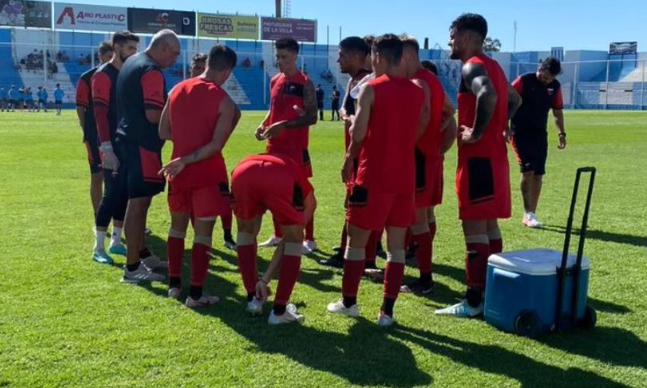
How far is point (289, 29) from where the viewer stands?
67812mm

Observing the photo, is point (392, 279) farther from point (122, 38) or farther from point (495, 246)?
point (122, 38)

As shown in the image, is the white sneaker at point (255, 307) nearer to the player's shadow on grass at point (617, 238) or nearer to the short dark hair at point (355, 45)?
the short dark hair at point (355, 45)

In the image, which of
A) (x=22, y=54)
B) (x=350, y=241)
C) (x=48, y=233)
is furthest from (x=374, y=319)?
(x=22, y=54)

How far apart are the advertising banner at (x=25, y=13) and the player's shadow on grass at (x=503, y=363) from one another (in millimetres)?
59994

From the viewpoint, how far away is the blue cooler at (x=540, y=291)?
180 inches

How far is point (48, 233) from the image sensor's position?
777cm

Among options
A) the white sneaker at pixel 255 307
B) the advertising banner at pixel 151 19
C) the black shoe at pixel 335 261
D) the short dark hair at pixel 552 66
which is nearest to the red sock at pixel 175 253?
the white sneaker at pixel 255 307

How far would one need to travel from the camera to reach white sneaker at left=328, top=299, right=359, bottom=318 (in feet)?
16.5

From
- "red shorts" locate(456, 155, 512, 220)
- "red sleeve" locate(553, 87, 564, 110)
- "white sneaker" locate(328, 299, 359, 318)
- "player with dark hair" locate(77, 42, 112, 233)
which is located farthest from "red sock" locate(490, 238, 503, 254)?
"player with dark hair" locate(77, 42, 112, 233)

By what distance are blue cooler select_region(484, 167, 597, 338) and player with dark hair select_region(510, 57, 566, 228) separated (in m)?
4.10

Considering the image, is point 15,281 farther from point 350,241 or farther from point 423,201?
point 423,201

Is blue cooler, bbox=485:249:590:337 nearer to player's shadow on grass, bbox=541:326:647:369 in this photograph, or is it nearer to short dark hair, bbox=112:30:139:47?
player's shadow on grass, bbox=541:326:647:369

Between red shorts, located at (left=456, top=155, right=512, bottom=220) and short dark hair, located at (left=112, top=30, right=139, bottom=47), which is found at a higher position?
short dark hair, located at (left=112, top=30, right=139, bottom=47)

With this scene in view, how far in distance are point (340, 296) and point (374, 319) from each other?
679mm
